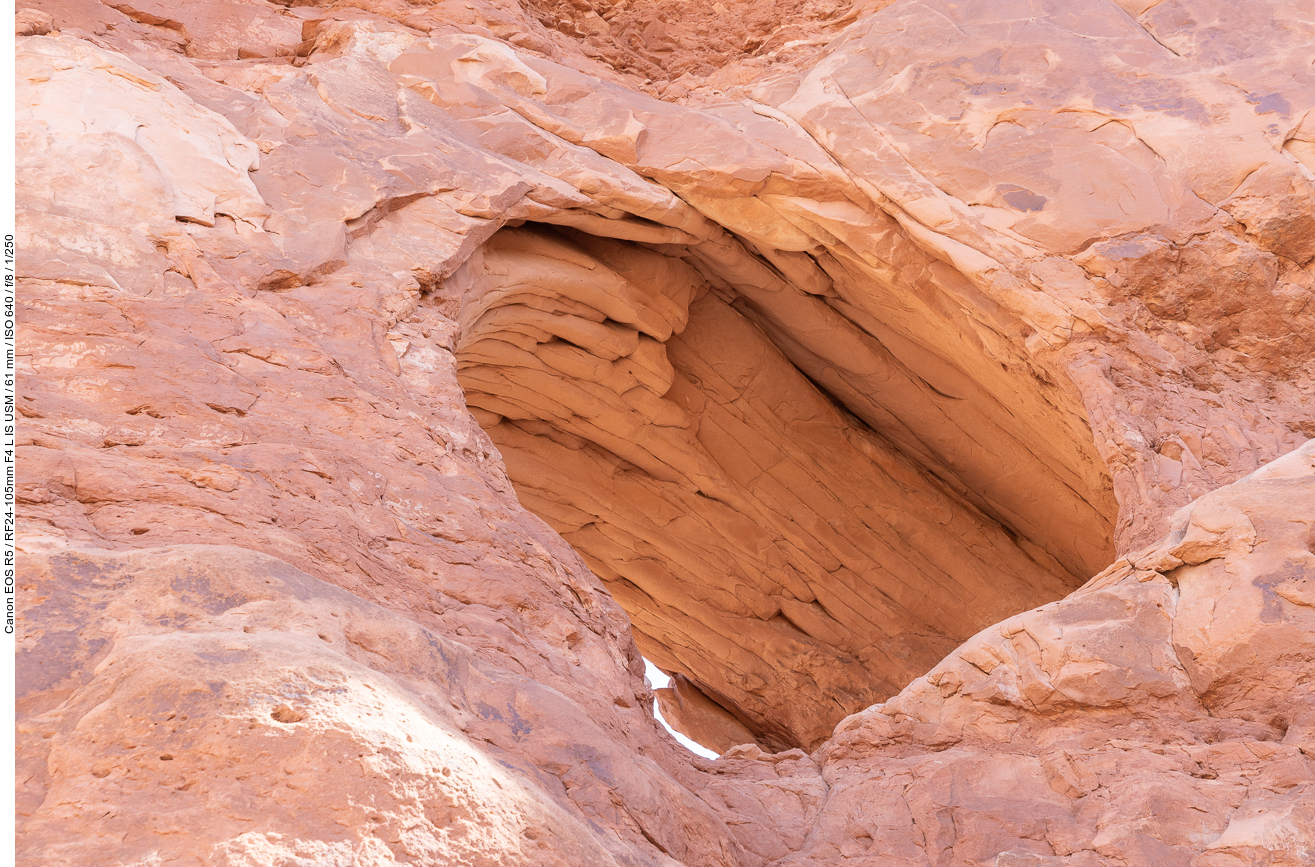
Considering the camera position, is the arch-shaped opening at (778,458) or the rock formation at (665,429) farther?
the arch-shaped opening at (778,458)

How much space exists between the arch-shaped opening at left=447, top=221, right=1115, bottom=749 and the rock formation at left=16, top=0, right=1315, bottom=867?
4cm

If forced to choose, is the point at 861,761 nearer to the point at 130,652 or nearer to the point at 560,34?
the point at 130,652

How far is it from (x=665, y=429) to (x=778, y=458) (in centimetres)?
113

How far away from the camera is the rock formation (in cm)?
246

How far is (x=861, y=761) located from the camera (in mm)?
4039

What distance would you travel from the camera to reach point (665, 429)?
28.4 ft

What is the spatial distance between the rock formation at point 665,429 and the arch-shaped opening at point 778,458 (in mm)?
44

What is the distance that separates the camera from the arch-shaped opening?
7184mm

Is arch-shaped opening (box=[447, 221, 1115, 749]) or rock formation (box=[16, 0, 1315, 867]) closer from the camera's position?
rock formation (box=[16, 0, 1315, 867])

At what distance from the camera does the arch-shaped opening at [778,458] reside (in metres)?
7.18

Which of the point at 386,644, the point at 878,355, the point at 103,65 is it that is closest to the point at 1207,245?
the point at 878,355

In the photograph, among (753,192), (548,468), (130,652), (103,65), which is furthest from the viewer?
(548,468)

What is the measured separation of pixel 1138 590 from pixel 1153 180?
3244 millimetres

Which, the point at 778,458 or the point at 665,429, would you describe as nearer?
the point at 665,429
